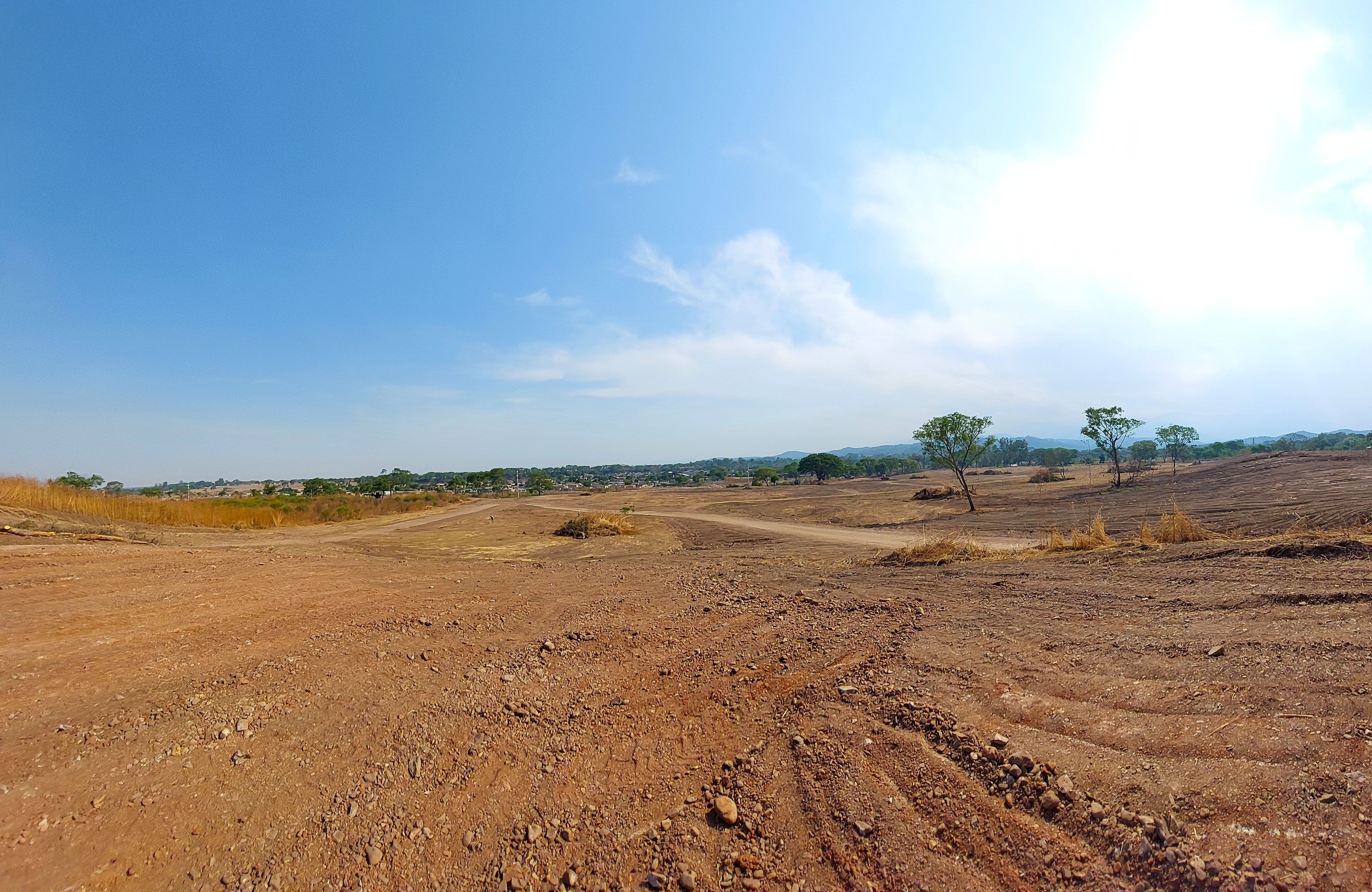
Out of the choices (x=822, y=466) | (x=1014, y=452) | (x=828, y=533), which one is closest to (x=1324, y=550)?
(x=828, y=533)

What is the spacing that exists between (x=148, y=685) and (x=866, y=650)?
7733mm

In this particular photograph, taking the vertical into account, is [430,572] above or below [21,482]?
below

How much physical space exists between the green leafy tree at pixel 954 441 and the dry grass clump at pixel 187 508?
4125 centimetres

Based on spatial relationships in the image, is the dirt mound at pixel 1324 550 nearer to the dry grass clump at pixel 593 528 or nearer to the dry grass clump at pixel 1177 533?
the dry grass clump at pixel 1177 533

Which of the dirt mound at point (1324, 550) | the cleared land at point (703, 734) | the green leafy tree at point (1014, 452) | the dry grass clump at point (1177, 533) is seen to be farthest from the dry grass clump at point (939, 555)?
the green leafy tree at point (1014, 452)

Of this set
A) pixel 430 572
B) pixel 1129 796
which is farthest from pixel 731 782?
pixel 430 572

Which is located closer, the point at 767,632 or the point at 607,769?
the point at 607,769

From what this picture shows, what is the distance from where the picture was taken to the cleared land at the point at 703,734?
3.17 metres

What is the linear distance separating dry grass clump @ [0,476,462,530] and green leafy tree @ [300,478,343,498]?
52.0ft

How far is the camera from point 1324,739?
3445mm

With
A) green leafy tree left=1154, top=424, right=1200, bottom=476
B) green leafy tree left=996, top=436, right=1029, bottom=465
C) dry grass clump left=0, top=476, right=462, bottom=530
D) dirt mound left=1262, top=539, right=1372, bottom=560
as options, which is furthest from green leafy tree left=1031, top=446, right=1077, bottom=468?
dry grass clump left=0, top=476, right=462, bottom=530

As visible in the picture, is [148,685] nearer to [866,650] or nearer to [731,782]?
[731,782]

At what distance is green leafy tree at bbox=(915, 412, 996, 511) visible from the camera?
35.2 metres

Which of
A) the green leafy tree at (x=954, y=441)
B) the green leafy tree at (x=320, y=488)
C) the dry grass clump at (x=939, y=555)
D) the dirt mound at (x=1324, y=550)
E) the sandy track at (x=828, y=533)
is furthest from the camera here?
the green leafy tree at (x=320, y=488)
